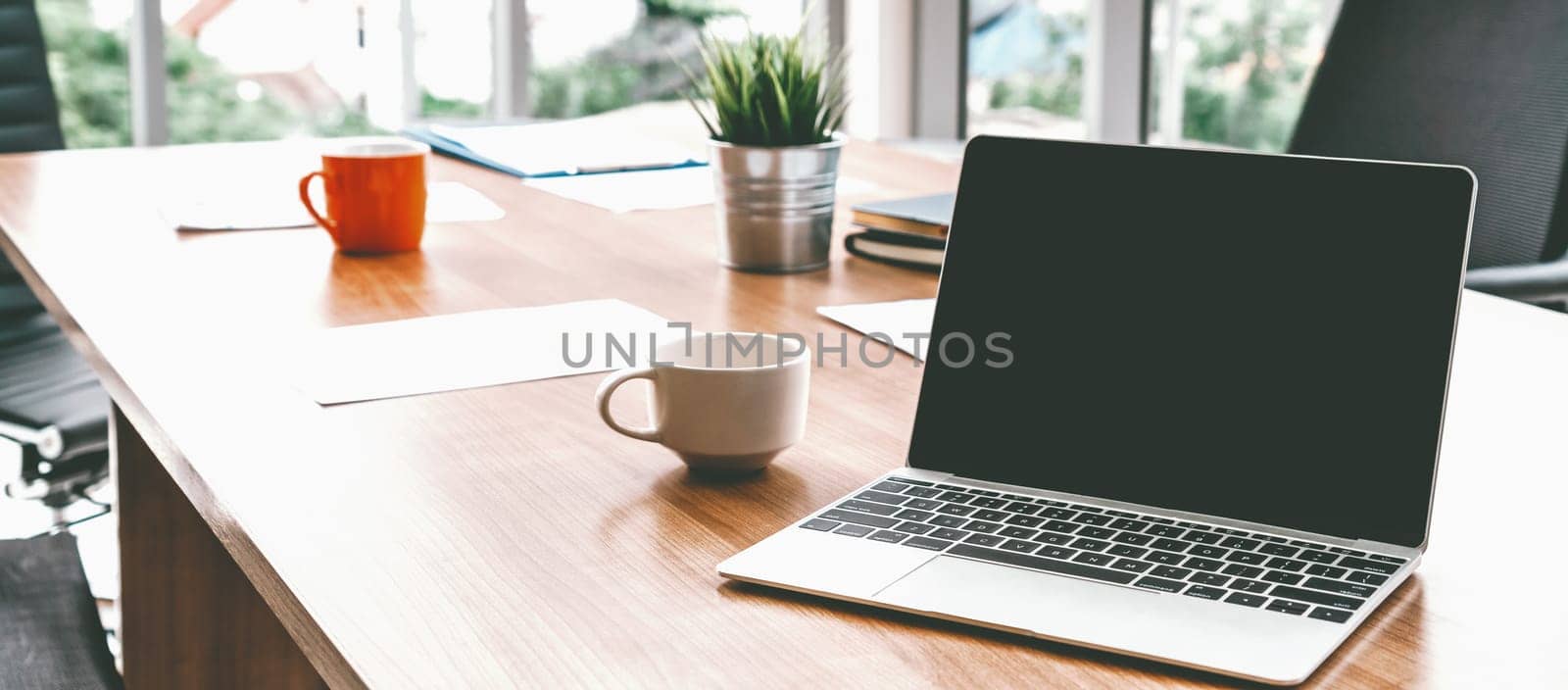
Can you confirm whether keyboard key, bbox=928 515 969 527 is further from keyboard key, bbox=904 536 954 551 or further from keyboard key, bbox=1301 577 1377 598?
keyboard key, bbox=1301 577 1377 598

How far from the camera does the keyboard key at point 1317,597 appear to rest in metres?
0.54

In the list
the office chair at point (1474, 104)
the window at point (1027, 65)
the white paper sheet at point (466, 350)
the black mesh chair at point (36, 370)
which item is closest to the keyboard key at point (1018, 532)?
the white paper sheet at point (466, 350)

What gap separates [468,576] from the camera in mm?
586

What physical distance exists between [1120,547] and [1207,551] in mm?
36

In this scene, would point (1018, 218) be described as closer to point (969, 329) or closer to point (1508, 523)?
point (969, 329)

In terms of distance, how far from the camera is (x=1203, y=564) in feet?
1.91

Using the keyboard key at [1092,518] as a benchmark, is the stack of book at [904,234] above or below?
above

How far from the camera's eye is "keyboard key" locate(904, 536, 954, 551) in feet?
1.98

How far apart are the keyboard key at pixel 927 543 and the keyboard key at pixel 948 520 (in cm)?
2

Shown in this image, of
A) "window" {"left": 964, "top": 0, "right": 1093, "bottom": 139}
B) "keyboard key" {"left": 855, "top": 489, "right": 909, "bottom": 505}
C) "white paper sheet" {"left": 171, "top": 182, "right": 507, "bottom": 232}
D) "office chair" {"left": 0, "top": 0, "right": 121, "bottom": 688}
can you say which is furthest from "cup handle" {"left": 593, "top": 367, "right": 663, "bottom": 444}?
"window" {"left": 964, "top": 0, "right": 1093, "bottom": 139}

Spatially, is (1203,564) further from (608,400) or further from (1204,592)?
(608,400)

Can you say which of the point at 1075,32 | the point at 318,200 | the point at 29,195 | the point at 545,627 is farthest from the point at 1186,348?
the point at 1075,32

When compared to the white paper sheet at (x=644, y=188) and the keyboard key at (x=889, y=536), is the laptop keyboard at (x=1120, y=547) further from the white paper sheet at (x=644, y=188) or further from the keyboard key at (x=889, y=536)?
the white paper sheet at (x=644, y=188)

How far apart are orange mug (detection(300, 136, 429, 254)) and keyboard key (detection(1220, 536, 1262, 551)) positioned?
0.87m
